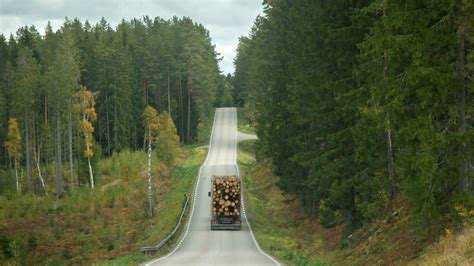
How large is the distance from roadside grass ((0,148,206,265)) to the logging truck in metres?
3.32

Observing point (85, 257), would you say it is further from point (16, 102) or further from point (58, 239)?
point (16, 102)

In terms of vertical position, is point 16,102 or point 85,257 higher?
point 16,102

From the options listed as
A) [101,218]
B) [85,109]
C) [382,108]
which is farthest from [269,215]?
[382,108]

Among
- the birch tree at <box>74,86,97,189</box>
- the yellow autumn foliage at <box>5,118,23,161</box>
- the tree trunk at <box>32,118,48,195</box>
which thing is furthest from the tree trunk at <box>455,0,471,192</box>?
the yellow autumn foliage at <box>5,118,23,161</box>

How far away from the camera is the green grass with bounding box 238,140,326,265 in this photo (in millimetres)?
27016

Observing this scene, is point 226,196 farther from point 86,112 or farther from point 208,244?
point 86,112

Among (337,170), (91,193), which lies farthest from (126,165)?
(337,170)

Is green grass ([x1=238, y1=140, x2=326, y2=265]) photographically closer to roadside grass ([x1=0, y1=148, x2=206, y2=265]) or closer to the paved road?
the paved road

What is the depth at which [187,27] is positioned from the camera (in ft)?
275

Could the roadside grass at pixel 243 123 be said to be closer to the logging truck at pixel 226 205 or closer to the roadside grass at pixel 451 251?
the logging truck at pixel 226 205

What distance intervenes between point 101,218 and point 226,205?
15023mm

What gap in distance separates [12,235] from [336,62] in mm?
28433

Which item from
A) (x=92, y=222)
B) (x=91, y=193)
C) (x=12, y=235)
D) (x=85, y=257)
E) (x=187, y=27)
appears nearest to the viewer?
(x=85, y=257)

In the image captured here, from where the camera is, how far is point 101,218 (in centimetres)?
4747
